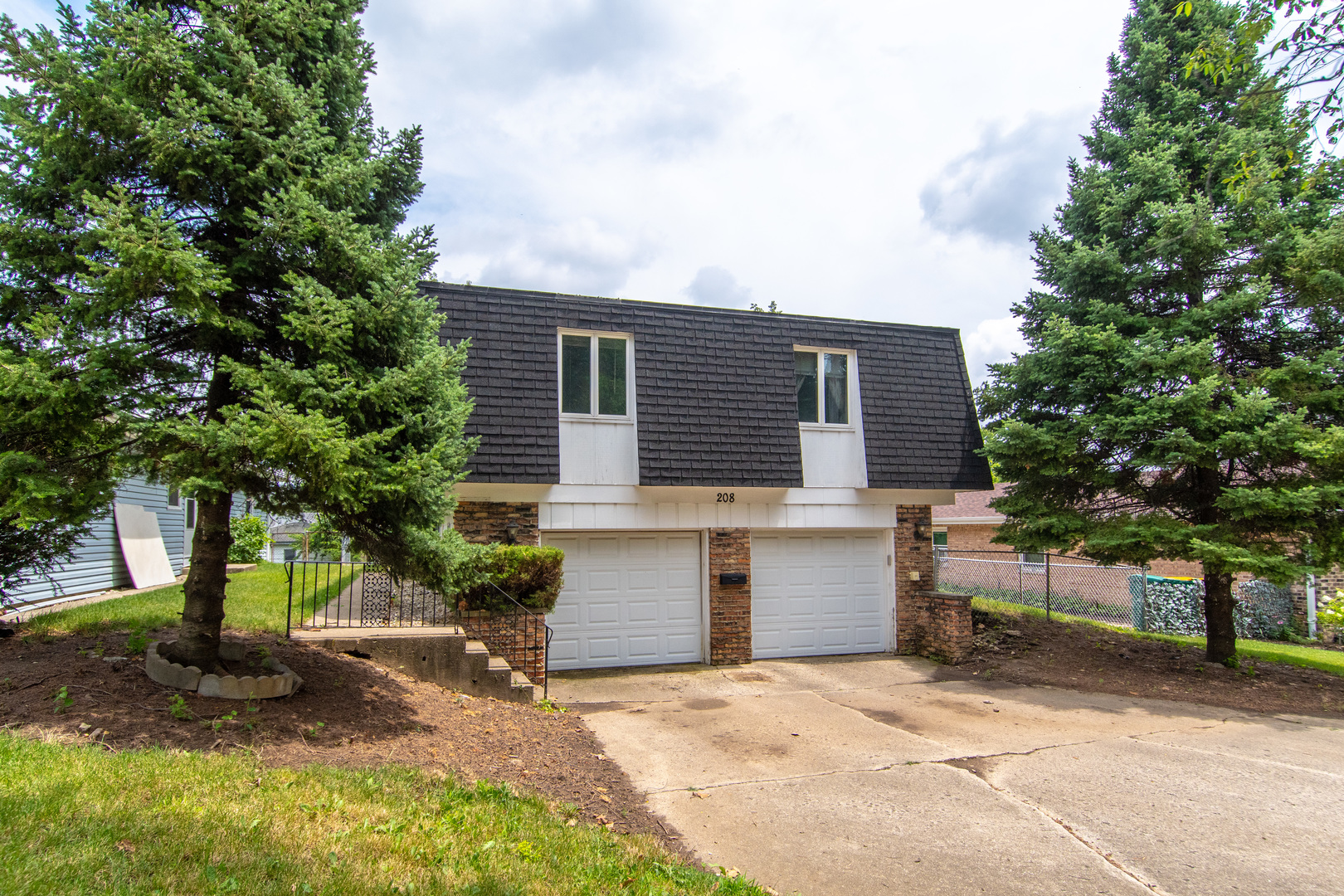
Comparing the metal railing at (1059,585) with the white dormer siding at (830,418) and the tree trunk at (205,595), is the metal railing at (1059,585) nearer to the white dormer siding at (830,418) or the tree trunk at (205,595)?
the white dormer siding at (830,418)

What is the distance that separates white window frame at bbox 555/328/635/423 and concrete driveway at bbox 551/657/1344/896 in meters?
3.70

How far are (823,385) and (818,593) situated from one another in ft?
11.0

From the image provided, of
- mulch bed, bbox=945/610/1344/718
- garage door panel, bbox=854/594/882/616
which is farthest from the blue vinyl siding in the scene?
mulch bed, bbox=945/610/1344/718

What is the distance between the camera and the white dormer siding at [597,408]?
10.4 m

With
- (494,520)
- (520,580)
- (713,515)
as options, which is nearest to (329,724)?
(520,580)

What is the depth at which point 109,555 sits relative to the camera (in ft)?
45.9

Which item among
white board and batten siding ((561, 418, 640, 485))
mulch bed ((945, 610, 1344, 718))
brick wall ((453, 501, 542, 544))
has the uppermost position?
white board and batten siding ((561, 418, 640, 485))

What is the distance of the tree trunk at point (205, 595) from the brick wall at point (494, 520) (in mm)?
3937

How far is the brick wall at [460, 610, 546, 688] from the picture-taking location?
8.75 meters

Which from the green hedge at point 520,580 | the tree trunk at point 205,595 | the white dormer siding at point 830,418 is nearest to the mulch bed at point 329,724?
the tree trunk at point 205,595

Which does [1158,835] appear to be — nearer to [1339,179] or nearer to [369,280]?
[369,280]

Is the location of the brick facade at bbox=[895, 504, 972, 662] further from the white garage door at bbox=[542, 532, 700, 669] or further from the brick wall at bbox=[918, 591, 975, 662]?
the white garage door at bbox=[542, 532, 700, 669]

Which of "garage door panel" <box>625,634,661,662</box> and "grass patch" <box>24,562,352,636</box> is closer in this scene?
"grass patch" <box>24,562,352,636</box>

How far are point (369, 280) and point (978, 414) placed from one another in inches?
375
